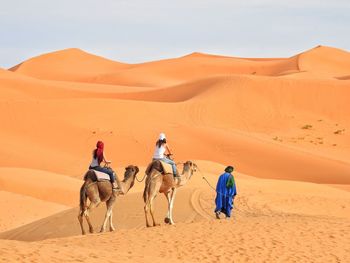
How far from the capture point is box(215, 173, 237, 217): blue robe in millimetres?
18844

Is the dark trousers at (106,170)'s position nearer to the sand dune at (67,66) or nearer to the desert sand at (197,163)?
the desert sand at (197,163)

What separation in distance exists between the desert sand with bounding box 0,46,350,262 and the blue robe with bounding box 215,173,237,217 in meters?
0.45

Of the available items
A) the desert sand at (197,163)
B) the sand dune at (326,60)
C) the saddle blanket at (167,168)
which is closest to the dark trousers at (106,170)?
the saddle blanket at (167,168)

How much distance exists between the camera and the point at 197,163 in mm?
32250

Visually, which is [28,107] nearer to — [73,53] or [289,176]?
[289,176]

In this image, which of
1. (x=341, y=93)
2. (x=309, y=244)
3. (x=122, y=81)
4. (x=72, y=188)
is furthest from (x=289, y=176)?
(x=122, y=81)

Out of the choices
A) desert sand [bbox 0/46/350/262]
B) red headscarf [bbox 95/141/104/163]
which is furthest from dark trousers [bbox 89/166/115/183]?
desert sand [bbox 0/46/350/262]

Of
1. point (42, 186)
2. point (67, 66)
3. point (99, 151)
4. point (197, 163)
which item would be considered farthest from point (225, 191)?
point (67, 66)

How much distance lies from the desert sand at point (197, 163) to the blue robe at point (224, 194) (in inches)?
17.8

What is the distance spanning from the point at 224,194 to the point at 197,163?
13410mm

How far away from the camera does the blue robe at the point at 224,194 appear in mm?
18844

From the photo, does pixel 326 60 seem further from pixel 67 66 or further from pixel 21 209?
pixel 21 209

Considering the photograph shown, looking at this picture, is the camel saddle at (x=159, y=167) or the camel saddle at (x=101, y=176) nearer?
the camel saddle at (x=101, y=176)

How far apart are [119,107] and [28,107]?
5607mm
